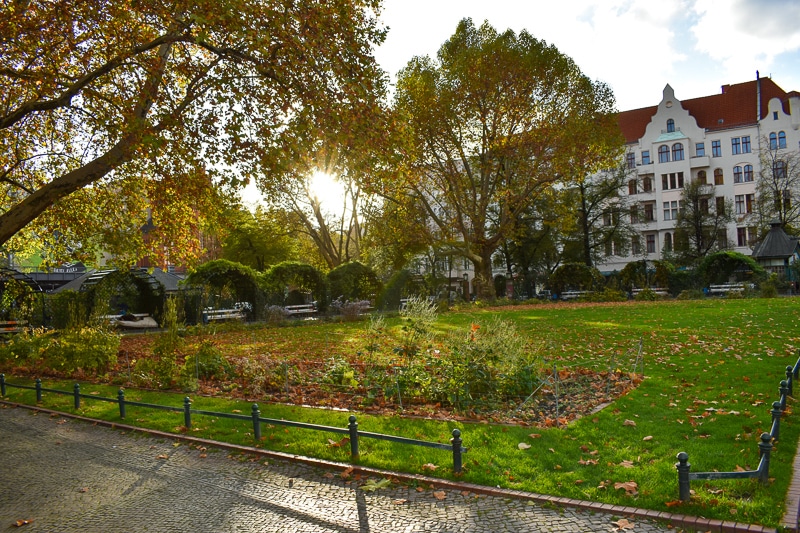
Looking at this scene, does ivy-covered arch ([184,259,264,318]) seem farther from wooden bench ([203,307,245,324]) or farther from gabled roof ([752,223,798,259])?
gabled roof ([752,223,798,259])

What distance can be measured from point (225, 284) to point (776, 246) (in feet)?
120

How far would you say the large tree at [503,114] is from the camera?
33.8 metres

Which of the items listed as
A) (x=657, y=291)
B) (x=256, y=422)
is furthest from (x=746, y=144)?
(x=256, y=422)

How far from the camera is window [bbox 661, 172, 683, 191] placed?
61.7m

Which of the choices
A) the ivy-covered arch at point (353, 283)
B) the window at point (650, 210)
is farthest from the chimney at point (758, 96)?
the ivy-covered arch at point (353, 283)

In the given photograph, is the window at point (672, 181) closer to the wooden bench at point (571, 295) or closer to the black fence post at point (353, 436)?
the wooden bench at point (571, 295)

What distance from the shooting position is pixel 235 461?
7.78 metres

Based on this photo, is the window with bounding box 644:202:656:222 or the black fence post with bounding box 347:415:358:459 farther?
the window with bounding box 644:202:656:222

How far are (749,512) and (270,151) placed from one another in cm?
1016

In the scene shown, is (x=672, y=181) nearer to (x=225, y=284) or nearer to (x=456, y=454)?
(x=225, y=284)

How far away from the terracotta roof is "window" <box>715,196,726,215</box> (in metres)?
7.78

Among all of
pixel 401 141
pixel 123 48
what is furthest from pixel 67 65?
pixel 401 141

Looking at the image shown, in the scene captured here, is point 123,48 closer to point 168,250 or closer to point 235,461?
point 168,250

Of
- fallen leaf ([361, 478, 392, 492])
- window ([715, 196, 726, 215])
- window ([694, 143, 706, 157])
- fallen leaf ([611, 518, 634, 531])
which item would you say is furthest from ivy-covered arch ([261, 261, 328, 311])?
window ([694, 143, 706, 157])
